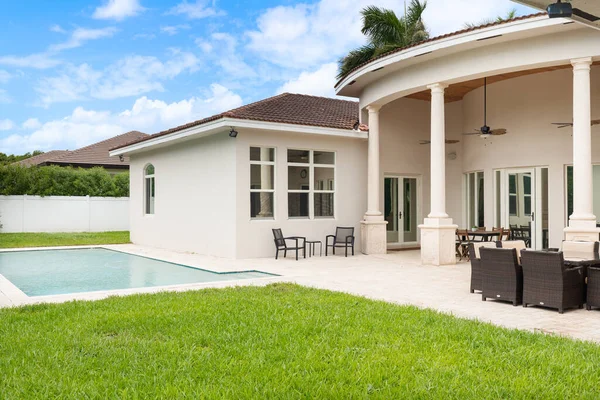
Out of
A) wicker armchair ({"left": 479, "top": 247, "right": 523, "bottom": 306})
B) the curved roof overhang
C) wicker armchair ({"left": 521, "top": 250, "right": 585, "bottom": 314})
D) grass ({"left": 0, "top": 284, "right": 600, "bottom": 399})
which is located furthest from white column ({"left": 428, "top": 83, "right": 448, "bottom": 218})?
grass ({"left": 0, "top": 284, "right": 600, "bottom": 399})

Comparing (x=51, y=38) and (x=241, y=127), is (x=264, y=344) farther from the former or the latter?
(x=51, y=38)

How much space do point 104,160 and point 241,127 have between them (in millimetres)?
23093

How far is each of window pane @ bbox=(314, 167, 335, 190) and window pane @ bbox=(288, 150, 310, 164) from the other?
1.61ft

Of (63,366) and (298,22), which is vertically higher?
(298,22)

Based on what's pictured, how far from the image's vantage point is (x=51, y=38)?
2769 centimetres

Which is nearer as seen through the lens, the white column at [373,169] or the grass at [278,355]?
the grass at [278,355]

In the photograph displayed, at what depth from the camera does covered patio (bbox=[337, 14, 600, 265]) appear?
426 inches

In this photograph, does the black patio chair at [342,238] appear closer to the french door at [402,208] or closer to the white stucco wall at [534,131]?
the french door at [402,208]

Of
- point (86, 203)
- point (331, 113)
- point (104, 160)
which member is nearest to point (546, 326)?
point (331, 113)

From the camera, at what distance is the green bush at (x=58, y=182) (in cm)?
2434

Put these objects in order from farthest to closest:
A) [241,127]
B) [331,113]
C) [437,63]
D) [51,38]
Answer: [51,38] < [331,113] < [241,127] < [437,63]

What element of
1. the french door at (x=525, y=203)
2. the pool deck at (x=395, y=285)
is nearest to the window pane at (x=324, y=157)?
the pool deck at (x=395, y=285)

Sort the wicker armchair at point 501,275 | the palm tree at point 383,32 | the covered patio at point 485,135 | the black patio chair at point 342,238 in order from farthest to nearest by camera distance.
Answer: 1. the palm tree at point 383,32
2. the black patio chair at point 342,238
3. the covered patio at point 485,135
4. the wicker armchair at point 501,275

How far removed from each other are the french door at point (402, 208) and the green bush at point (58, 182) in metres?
15.6
